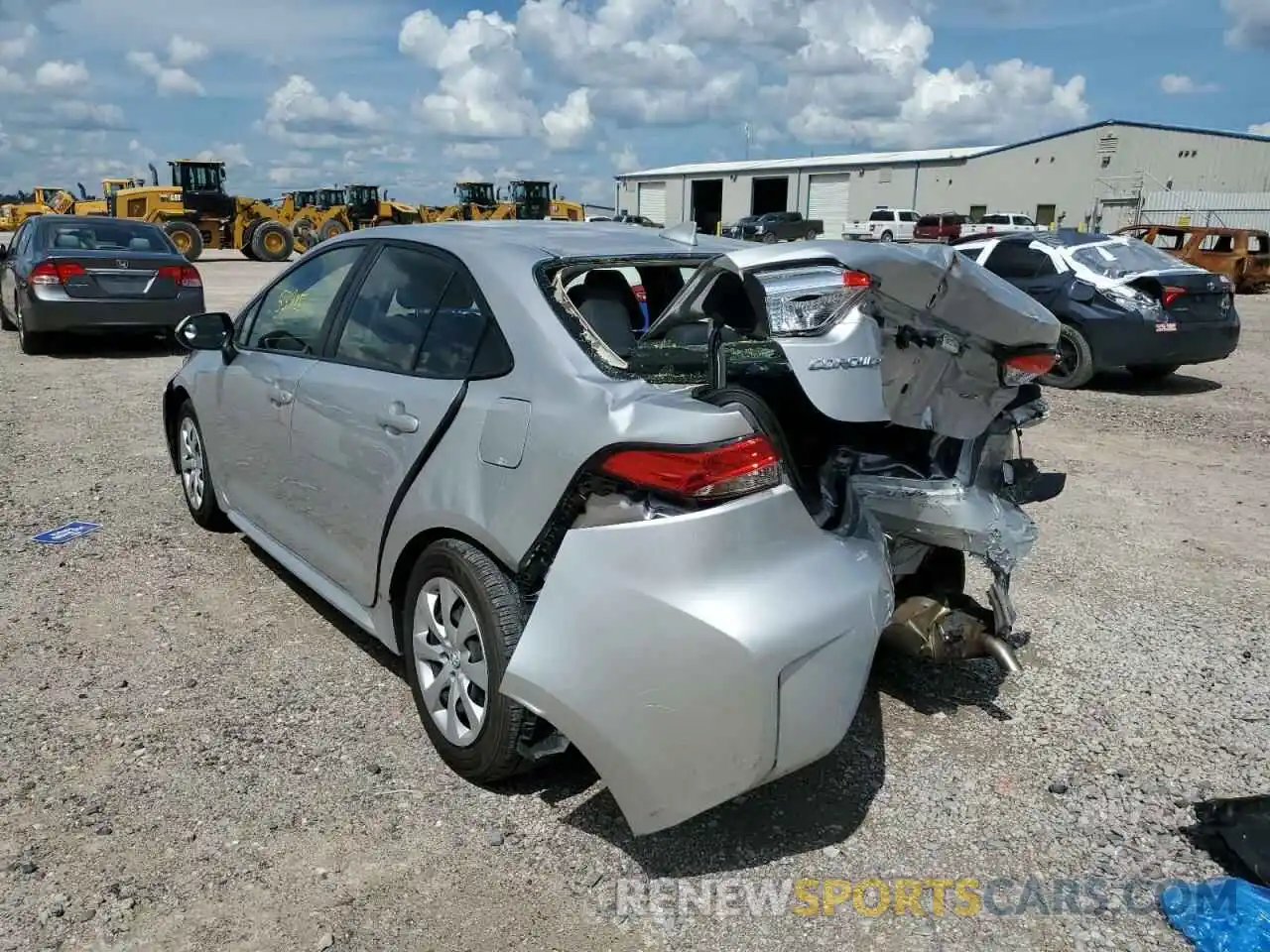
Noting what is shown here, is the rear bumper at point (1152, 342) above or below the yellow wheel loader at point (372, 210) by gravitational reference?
below

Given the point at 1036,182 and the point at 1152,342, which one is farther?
the point at 1036,182

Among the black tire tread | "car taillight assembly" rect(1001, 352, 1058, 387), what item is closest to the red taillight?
"car taillight assembly" rect(1001, 352, 1058, 387)

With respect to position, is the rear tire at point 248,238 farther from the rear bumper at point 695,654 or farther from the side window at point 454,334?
the rear bumper at point 695,654

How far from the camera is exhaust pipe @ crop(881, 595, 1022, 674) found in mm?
3115

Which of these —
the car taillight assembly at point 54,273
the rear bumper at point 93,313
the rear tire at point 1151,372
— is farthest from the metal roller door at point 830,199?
the car taillight assembly at point 54,273

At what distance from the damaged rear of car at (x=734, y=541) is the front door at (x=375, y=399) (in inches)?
17.8

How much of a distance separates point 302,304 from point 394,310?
2.66ft

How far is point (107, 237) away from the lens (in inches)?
431

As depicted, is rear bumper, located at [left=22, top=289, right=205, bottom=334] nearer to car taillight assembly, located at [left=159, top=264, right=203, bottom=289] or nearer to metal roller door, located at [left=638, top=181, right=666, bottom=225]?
car taillight assembly, located at [left=159, top=264, right=203, bottom=289]

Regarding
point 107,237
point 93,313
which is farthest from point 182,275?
point 107,237

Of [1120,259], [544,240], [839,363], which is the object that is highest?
[1120,259]

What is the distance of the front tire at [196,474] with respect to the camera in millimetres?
4871

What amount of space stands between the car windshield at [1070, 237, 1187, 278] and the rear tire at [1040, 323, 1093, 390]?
2.24 ft

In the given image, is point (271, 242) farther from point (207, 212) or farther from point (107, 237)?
point (107, 237)
